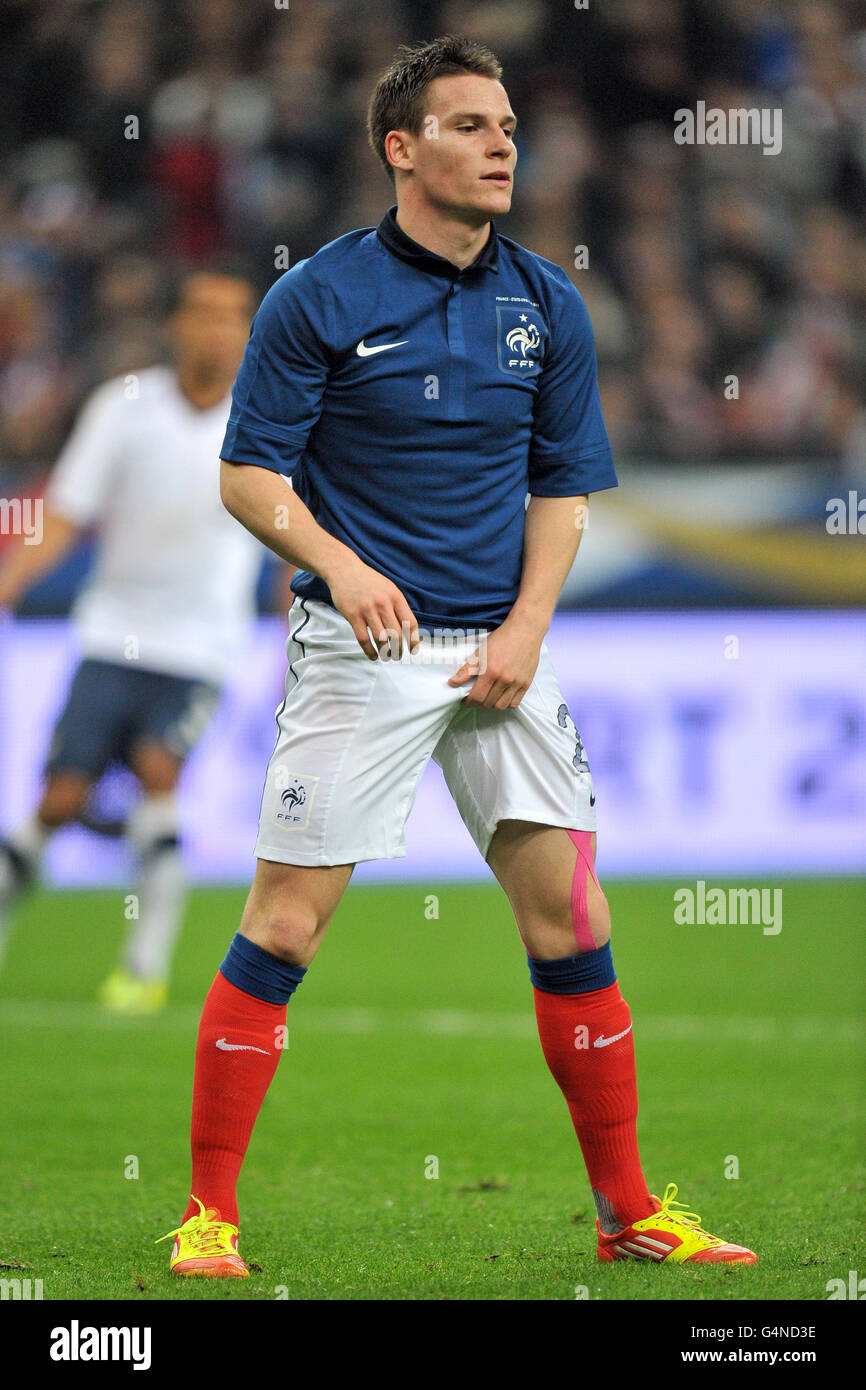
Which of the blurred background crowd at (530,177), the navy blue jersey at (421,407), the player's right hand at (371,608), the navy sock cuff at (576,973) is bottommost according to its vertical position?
the navy sock cuff at (576,973)

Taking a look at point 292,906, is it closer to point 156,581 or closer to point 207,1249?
point 207,1249

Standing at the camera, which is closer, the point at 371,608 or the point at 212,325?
the point at 371,608

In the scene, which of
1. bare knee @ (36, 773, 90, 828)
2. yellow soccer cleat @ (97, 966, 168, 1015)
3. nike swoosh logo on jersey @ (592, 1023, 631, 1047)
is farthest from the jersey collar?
yellow soccer cleat @ (97, 966, 168, 1015)

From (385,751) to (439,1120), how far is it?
70.7 inches

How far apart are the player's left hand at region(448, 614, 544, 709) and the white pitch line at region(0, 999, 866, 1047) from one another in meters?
2.79

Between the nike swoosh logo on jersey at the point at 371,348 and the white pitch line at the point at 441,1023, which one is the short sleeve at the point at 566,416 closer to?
the nike swoosh logo on jersey at the point at 371,348

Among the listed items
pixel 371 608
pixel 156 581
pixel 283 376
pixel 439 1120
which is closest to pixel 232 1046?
pixel 371 608

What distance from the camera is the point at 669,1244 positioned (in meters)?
3.16

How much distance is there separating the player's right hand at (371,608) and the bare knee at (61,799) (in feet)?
10.0

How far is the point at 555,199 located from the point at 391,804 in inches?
377

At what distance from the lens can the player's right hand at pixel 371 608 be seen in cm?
300

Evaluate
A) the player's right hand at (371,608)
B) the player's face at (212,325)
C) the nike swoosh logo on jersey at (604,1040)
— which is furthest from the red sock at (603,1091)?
the player's face at (212,325)

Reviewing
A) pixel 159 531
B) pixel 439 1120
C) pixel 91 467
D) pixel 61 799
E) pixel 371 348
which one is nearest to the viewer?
pixel 371 348

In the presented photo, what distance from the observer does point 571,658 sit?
9.27 metres
